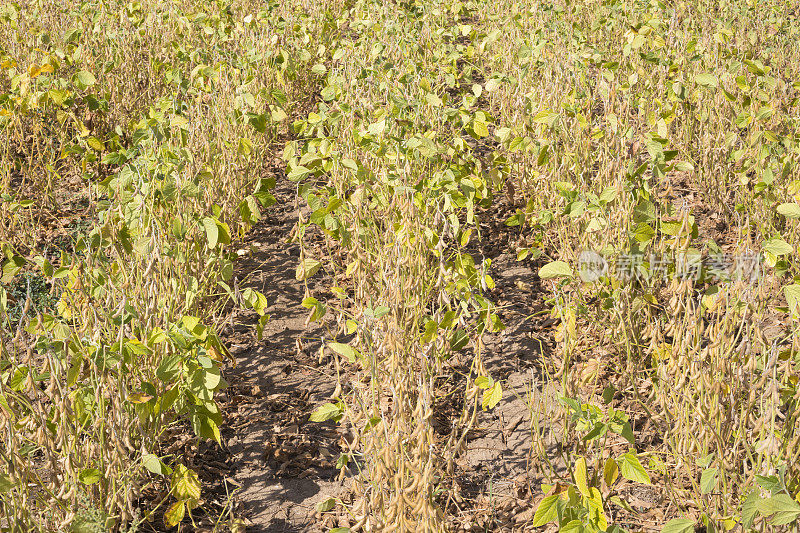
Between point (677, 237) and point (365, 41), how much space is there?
2.38 meters

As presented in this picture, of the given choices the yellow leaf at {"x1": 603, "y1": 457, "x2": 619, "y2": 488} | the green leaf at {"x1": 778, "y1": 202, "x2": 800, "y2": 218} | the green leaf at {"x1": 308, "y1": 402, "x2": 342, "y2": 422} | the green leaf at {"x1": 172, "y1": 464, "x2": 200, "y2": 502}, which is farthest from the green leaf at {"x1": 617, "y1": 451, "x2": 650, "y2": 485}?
the green leaf at {"x1": 778, "y1": 202, "x2": 800, "y2": 218}

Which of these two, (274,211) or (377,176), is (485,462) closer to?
(377,176)

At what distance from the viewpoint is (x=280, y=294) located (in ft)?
9.50

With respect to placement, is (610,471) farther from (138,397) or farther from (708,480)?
(138,397)

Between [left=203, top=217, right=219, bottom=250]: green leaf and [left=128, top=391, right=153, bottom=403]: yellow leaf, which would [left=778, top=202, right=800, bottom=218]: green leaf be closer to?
[left=203, top=217, right=219, bottom=250]: green leaf

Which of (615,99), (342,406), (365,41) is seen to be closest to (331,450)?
(342,406)

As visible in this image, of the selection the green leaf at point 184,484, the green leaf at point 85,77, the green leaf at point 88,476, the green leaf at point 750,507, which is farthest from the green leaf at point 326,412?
the green leaf at point 85,77

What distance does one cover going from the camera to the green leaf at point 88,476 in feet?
5.43

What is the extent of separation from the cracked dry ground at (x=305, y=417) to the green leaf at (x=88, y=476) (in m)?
0.41

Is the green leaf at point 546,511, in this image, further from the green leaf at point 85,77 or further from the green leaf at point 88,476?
the green leaf at point 85,77

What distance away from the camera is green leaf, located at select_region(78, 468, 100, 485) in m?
1.66

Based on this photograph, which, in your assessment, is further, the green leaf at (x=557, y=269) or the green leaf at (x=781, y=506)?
the green leaf at (x=557, y=269)

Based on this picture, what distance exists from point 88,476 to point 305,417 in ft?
2.48

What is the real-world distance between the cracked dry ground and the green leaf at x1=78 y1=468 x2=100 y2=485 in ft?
1.34
